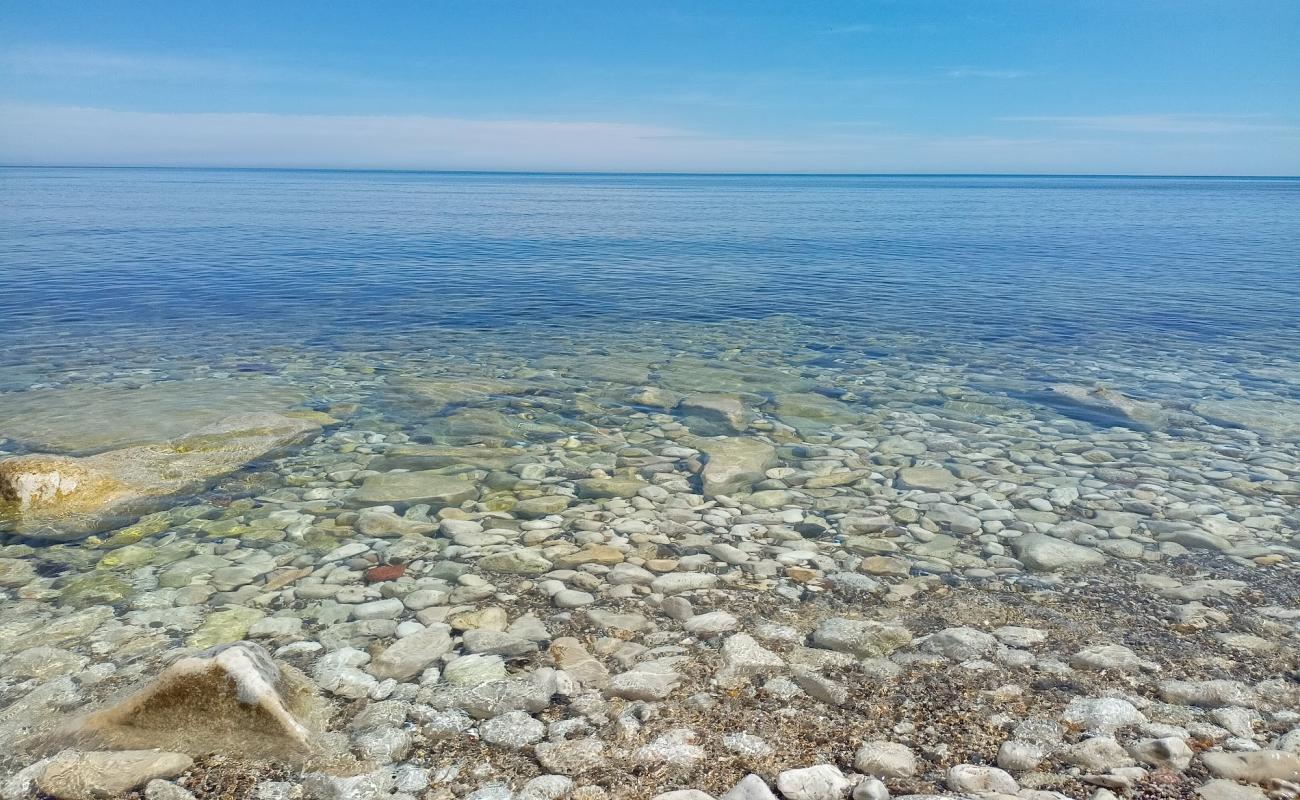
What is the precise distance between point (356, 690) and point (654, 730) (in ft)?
5.88

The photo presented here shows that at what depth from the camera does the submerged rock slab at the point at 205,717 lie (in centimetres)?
439

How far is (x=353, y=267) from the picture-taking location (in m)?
31.1

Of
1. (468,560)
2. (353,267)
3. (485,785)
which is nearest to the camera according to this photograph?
(485,785)

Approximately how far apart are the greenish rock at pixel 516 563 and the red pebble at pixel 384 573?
2.04ft

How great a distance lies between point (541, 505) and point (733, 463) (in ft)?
7.48

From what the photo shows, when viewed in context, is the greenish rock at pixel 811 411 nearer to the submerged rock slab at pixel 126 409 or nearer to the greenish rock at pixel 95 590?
the submerged rock slab at pixel 126 409

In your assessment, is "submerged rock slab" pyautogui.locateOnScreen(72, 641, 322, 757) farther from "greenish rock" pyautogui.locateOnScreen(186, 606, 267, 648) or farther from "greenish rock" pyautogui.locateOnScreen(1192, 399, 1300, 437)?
"greenish rock" pyautogui.locateOnScreen(1192, 399, 1300, 437)

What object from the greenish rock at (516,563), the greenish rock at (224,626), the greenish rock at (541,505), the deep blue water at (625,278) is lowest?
the deep blue water at (625,278)

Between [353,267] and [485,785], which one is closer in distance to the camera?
[485,785]

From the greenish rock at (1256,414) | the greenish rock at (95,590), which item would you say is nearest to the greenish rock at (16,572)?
the greenish rock at (95,590)

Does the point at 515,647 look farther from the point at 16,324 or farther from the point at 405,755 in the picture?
the point at 16,324

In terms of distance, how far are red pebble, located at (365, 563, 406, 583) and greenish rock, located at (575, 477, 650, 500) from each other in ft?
7.24

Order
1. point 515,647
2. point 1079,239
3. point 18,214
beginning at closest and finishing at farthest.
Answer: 1. point 515,647
2. point 1079,239
3. point 18,214

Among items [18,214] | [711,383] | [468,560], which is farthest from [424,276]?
[18,214]
